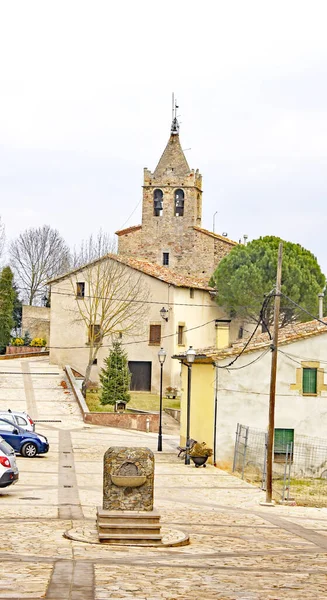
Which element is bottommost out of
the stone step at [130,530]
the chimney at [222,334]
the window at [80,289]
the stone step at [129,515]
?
the stone step at [130,530]

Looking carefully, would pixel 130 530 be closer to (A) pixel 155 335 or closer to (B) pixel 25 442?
(B) pixel 25 442

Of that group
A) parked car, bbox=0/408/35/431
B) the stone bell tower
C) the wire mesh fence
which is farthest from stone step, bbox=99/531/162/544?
the stone bell tower

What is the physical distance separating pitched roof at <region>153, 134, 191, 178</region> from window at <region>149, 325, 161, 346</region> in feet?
55.9

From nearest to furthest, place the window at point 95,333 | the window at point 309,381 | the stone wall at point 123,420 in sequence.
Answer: the window at point 309,381, the stone wall at point 123,420, the window at point 95,333

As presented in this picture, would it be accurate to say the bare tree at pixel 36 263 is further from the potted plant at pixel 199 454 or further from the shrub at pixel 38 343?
the potted plant at pixel 199 454

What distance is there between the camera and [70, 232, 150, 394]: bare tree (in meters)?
59.9

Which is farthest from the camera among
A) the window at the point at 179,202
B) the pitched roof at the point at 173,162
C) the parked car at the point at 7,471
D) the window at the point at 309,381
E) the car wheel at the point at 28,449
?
the pitched roof at the point at 173,162

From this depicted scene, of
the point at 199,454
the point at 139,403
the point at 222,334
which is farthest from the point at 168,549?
the point at 139,403

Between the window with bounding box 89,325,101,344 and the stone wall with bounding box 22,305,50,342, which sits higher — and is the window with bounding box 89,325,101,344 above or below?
below

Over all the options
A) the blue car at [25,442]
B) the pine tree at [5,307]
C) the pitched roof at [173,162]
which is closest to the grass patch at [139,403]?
the pine tree at [5,307]

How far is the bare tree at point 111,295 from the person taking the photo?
59.9 meters

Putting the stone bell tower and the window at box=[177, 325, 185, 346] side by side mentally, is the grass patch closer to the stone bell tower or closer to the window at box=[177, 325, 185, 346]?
the window at box=[177, 325, 185, 346]

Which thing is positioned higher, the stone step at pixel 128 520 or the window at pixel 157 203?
the window at pixel 157 203

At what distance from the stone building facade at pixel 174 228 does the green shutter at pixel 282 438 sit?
38916 mm
